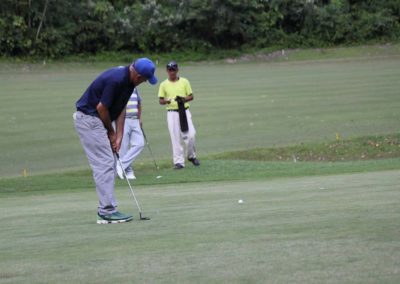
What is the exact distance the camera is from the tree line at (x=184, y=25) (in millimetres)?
54781

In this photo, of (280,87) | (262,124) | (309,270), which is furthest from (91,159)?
(280,87)

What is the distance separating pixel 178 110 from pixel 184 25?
1557 inches

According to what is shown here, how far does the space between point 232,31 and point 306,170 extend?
133ft

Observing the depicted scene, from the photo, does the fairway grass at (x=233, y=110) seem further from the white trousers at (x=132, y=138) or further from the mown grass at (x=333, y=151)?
the white trousers at (x=132, y=138)

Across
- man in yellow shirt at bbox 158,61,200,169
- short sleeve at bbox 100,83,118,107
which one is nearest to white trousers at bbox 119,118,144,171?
man in yellow shirt at bbox 158,61,200,169

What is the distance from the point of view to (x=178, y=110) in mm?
18359

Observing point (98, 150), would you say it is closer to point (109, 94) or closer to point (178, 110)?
point (109, 94)

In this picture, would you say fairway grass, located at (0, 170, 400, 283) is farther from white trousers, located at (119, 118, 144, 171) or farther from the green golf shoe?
white trousers, located at (119, 118, 144, 171)

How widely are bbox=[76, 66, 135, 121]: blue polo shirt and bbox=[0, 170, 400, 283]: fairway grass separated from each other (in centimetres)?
115

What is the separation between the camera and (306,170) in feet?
55.0

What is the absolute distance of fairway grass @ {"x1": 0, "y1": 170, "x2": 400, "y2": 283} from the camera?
19.3 feet

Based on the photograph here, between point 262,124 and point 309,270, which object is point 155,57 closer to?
point 262,124

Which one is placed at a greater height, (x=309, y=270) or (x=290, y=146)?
(x=309, y=270)

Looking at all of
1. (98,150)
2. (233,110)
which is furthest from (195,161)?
(233,110)
